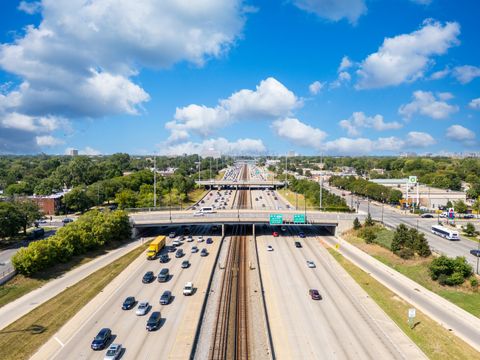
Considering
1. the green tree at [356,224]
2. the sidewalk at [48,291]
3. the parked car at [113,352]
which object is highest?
the green tree at [356,224]

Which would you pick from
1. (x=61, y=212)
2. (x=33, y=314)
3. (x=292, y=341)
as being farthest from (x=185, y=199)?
(x=292, y=341)

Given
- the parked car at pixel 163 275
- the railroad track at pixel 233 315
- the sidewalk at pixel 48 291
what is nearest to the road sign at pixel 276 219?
the railroad track at pixel 233 315

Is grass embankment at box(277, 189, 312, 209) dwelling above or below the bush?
above

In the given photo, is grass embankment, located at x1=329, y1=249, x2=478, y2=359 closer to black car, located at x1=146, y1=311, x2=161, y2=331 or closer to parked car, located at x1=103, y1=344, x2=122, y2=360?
black car, located at x1=146, y1=311, x2=161, y2=331

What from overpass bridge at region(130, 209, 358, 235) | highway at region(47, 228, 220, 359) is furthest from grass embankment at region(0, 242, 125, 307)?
overpass bridge at region(130, 209, 358, 235)

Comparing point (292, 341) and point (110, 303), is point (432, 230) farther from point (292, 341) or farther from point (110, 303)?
point (110, 303)

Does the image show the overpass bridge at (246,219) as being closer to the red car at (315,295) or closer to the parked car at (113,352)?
the red car at (315,295)

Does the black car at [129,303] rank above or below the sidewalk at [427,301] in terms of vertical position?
above

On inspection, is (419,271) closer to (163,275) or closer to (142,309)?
(163,275)

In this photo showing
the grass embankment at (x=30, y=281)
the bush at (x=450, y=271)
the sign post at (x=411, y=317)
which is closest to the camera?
the sign post at (x=411, y=317)
